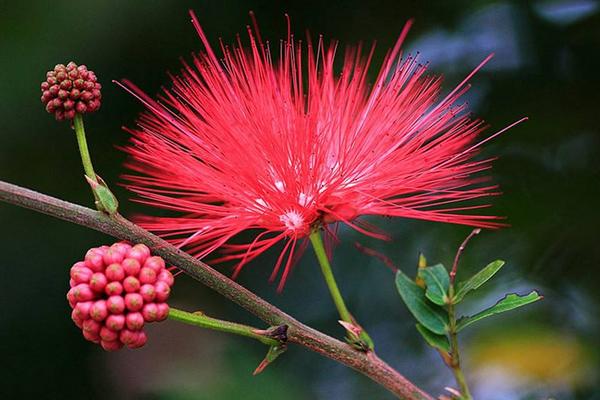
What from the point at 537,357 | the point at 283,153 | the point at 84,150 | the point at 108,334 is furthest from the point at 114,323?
the point at 537,357

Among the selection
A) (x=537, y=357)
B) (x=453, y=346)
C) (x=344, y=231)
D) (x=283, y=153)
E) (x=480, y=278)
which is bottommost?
(x=537, y=357)

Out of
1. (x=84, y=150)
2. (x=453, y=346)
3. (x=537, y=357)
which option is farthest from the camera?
(x=537, y=357)

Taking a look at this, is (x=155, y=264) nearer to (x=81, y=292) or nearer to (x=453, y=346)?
(x=81, y=292)

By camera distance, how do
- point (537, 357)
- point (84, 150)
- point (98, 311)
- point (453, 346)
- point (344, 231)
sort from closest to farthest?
point (98, 311) → point (84, 150) → point (453, 346) → point (537, 357) → point (344, 231)

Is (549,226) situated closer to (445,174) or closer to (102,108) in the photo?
(445,174)

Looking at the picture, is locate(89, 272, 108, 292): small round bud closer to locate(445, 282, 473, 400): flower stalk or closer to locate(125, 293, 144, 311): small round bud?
locate(125, 293, 144, 311): small round bud
